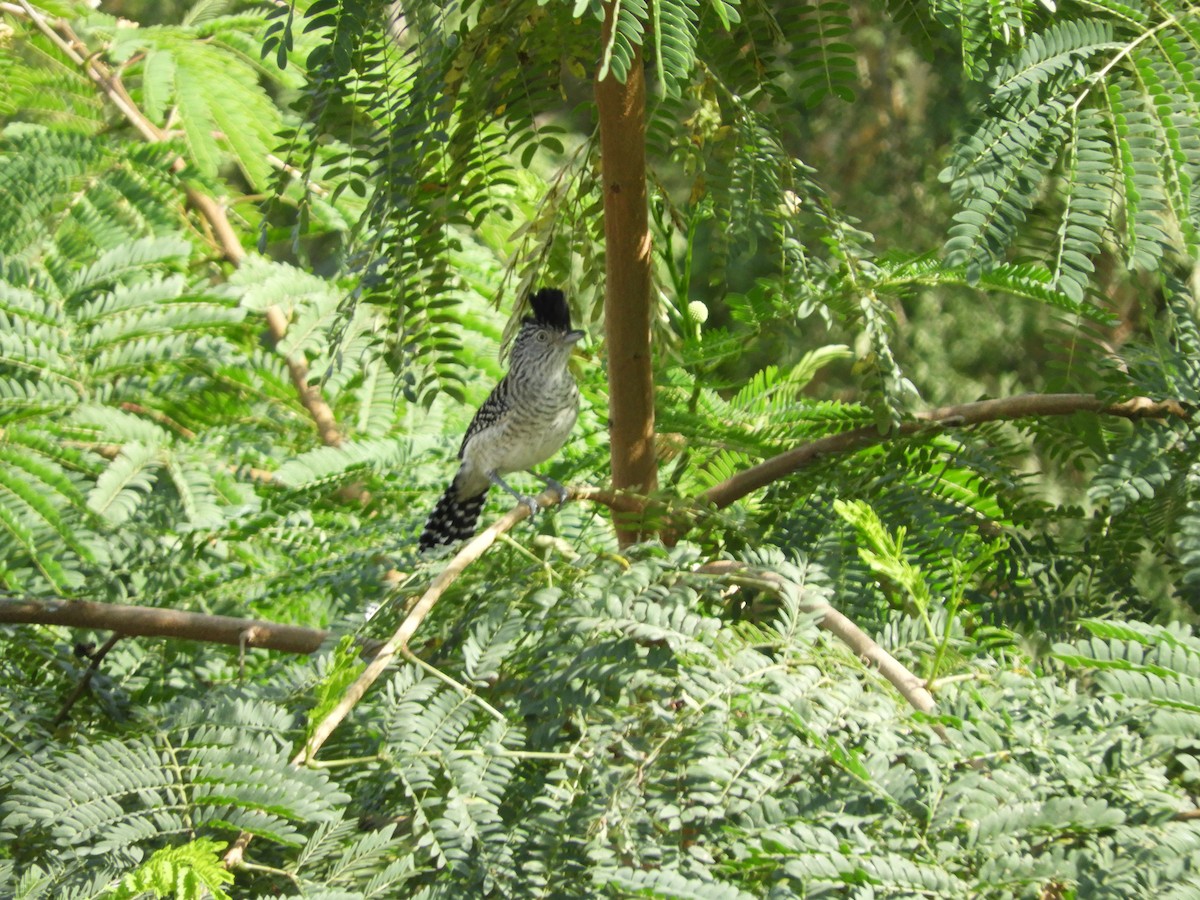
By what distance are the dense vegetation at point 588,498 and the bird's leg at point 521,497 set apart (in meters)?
0.08

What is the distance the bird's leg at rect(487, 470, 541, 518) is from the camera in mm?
2377

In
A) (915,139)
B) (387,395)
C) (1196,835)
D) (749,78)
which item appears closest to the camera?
(1196,835)

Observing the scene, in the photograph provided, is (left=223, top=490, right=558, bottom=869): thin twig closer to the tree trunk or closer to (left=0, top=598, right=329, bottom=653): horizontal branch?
the tree trunk

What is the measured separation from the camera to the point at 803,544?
2355 millimetres

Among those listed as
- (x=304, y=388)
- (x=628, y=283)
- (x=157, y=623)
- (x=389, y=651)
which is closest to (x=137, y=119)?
(x=304, y=388)

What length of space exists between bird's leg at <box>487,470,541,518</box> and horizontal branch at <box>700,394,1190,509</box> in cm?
35

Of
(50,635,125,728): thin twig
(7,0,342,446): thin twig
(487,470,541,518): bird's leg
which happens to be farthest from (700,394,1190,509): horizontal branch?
(7,0,342,446): thin twig

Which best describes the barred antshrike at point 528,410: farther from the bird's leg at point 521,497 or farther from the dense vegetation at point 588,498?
the dense vegetation at point 588,498

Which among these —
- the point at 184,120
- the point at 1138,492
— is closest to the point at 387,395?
the point at 184,120

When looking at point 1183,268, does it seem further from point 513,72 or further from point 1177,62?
point 513,72

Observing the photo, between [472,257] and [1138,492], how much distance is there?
2343 millimetres

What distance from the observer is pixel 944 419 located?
95.7 inches

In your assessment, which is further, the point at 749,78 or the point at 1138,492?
the point at 749,78

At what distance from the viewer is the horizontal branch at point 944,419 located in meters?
2.36
